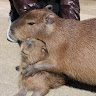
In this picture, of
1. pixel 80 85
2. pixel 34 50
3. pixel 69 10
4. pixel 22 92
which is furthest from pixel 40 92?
pixel 69 10

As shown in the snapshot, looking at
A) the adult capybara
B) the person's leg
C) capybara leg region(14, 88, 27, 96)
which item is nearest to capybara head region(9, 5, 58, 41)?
the adult capybara

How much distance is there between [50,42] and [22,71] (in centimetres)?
38

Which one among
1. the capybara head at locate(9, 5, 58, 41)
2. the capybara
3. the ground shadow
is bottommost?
the ground shadow

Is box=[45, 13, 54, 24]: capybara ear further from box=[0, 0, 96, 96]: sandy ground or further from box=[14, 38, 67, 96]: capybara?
box=[0, 0, 96, 96]: sandy ground

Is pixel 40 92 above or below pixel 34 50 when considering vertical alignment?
below

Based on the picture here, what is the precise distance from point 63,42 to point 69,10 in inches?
40.5

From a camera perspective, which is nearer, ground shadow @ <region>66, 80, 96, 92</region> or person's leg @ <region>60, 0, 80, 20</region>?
ground shadow @ <region>66, 80, 96, 92</region>

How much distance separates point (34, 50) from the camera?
286 centimetres

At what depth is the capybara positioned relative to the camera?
2.86 metres

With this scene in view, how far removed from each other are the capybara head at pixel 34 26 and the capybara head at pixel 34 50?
2.9 inches

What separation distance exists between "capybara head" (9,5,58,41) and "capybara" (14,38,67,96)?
78mm

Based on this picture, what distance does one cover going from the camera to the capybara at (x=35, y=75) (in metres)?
2.86

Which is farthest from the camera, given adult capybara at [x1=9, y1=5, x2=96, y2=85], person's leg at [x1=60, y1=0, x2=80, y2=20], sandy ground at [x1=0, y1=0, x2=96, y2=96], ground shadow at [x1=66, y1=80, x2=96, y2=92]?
person's leg at [x1=60, y1=0, x2=80, y2=20]

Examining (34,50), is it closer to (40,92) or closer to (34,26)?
(34,26)
